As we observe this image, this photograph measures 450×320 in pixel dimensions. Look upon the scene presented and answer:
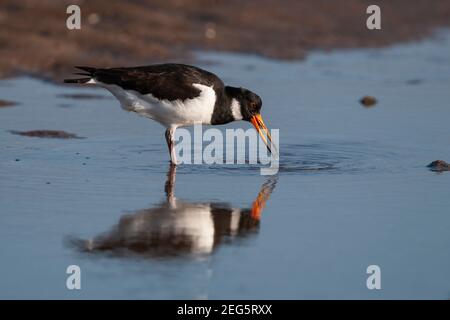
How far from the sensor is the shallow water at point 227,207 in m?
6.27

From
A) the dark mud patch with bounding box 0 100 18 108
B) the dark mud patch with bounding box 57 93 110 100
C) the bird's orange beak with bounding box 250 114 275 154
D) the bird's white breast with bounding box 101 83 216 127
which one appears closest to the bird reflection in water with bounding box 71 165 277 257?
the bird's white breast with bounding box 101 83 216 127

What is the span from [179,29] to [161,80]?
26.2 feet

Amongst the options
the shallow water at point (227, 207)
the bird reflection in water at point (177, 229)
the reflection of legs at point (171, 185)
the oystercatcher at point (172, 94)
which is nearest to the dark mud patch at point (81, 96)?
the shallow water at point (227, 207)

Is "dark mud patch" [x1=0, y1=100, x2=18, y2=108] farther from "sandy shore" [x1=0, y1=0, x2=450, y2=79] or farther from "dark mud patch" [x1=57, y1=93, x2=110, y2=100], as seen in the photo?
"sandy shore" [x1=0, y1=0, x2=450, y2=79]

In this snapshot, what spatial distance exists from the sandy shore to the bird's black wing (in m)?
4.23

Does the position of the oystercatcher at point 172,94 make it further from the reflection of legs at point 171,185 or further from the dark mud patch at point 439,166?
the dark mud patch at point 439,166

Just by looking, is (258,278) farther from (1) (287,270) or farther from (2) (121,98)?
(2) (121,98)

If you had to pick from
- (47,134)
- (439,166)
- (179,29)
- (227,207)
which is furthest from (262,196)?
(179,29)

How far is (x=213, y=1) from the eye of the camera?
19484 mm

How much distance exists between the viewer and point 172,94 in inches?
386

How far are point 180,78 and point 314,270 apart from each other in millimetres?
3826

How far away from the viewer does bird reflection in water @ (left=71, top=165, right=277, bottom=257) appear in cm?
681

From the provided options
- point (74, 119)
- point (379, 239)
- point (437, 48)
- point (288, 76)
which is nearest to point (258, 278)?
point (379, 239)

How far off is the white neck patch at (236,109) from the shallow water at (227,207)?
62 cm
